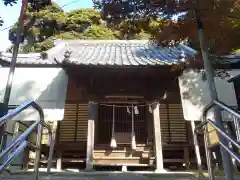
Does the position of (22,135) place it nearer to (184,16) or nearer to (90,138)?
(184,16)

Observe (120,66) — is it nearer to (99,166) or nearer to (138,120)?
(138,120)

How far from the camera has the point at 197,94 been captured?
779 centimetres

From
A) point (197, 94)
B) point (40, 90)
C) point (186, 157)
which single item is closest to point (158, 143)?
point (186, 157)

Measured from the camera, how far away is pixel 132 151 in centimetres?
777

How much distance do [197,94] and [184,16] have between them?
4345 millimetres

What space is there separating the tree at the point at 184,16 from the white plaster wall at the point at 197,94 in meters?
3.29

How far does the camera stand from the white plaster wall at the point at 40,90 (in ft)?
25.2

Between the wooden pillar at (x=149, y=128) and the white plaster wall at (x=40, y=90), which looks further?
the wooden pillar at (x=149, y=128)

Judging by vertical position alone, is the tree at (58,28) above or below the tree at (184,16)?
above

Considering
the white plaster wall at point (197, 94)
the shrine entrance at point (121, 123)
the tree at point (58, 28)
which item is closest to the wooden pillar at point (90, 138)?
the shrine entrance at point (121, 123)

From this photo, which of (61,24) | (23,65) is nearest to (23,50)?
(61,24)

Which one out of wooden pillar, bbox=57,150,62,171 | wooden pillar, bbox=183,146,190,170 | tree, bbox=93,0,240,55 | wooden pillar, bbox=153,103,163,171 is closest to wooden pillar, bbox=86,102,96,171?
wooden pillar, bbox=57,150,62,171

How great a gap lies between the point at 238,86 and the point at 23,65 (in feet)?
22.2

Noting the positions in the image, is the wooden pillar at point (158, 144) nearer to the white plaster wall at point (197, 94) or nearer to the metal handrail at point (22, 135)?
the white plaster wall at point (197, 94)
